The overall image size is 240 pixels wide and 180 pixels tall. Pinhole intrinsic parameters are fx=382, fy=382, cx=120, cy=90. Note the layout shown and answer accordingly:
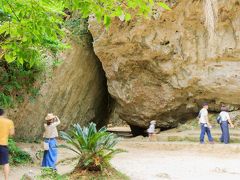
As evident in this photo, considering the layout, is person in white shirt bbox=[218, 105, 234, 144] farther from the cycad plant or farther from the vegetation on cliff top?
the vegetation on cliff top


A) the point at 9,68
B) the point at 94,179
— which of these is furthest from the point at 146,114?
the point at 94,179

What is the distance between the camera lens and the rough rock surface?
1254cm

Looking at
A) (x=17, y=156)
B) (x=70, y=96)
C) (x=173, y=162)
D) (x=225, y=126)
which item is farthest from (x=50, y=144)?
(x=70, y=96)

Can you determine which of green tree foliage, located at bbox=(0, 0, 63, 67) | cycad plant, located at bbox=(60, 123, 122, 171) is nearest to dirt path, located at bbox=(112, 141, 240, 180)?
cycad plant, located at bbox=(60, 123, 122, 171)

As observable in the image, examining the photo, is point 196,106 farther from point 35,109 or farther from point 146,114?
point 35,109

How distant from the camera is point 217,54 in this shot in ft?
44.2

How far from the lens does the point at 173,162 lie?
8.99 m

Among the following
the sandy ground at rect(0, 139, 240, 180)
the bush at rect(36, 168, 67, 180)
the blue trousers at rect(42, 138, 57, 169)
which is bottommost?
the sandy ground at rect(0, 139, 240, 180)

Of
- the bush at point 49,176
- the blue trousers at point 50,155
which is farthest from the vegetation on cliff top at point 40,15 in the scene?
the blue trousers at point 50,155

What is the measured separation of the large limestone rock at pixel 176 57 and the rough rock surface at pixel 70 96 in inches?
39.1

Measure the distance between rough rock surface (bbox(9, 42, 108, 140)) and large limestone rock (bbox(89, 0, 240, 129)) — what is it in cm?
99

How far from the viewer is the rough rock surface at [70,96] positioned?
12.5 metres

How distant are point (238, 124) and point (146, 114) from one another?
3.76 meters

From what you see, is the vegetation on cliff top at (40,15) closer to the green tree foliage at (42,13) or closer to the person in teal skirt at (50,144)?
the green tree foliage at (42,13)
